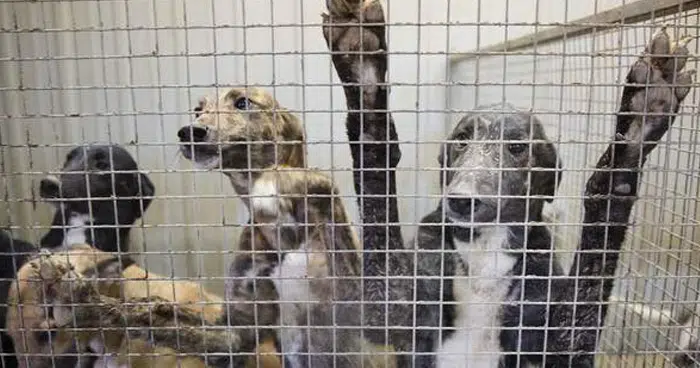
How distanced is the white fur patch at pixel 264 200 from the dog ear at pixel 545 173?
46cm

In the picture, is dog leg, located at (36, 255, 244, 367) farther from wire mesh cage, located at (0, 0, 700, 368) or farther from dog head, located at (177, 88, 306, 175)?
dog head, located at (177, 88, 306, 175)

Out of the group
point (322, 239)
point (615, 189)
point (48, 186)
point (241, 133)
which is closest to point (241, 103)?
point (241, 133)

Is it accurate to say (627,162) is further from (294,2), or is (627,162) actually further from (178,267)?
(178,267)

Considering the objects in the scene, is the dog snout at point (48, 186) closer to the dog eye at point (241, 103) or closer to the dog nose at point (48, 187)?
the dog nose at point (48, 187)

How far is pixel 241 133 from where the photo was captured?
1214mm

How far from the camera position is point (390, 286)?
1182 mm

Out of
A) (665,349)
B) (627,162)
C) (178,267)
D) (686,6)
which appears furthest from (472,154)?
(178,267)

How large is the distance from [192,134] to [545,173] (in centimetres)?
64

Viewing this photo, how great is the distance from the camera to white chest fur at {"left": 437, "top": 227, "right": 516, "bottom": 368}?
1.26 metres

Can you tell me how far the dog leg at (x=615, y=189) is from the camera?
1026 mm

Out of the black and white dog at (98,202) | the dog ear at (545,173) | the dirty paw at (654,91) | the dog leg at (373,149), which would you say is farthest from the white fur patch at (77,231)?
the dirty paw at (654,91)

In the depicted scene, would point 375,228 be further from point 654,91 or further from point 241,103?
point 654,91

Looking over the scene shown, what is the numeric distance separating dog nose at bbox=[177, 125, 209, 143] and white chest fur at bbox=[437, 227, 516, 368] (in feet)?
1.61

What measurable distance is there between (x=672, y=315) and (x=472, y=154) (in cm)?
45
